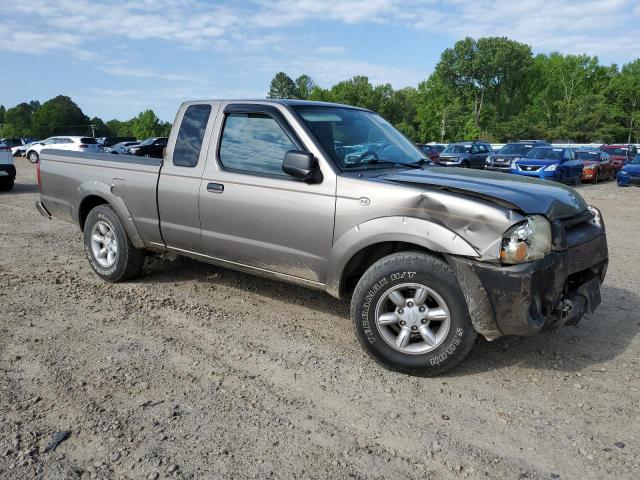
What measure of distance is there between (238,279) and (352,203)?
8.01 ft

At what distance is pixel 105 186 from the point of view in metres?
5.47

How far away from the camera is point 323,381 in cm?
360

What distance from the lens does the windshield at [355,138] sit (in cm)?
423

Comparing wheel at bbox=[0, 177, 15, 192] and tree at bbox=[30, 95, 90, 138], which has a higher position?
tree at bbox=[30, 95, 90, 138]

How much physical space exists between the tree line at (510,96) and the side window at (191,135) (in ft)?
237

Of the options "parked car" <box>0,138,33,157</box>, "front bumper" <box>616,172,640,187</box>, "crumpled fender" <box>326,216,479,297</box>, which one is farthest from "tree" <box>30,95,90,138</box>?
"crumpled fender" <box>326,216,479,297</box>

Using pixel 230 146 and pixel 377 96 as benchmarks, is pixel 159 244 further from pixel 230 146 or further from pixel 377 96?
pixel 377 96

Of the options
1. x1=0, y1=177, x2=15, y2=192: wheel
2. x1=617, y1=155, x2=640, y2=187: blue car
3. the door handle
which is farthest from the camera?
x1=617, y1=155, x2=640, y2=187: blue car

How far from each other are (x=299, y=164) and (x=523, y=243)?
1.62 meters

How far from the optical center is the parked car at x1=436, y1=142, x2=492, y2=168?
24.9 meters

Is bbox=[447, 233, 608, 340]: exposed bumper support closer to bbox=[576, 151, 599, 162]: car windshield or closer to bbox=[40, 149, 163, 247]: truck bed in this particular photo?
bbox=[40, 149, 163, 247]: truck bed

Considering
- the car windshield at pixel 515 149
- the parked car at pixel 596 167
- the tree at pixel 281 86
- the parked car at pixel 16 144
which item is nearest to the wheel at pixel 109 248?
the parked car at pixel 596 167

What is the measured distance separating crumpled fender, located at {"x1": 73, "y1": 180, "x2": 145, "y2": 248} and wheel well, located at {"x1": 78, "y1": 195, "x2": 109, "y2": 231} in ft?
0.39

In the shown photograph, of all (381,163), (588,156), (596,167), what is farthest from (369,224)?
(588,156)
